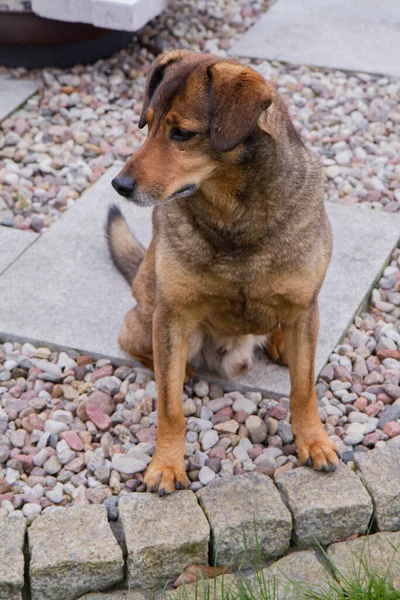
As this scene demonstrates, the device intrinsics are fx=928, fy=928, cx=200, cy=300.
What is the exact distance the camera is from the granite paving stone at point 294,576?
3100mm

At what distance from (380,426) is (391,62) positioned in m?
3.79

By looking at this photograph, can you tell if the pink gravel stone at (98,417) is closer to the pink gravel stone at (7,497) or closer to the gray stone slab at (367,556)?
the pink gravel stone at (7,497)

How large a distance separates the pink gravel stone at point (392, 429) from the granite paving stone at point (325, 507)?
0.45m

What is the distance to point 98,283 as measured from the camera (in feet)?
15.3

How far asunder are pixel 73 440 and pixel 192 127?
146cm

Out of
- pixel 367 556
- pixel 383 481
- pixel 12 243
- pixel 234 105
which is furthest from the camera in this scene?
pixel 12 243

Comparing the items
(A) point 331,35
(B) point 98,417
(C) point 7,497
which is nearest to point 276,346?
(B) point 98,417

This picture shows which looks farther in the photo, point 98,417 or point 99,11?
point 99,11

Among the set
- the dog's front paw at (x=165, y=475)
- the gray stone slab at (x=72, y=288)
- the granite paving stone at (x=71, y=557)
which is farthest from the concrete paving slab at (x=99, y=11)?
the granite paving stone at (x=71, y=557)

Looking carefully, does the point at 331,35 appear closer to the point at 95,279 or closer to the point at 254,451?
the point at 95,279

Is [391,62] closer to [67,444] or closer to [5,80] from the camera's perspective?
[5,80]

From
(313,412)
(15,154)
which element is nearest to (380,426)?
(313,412)

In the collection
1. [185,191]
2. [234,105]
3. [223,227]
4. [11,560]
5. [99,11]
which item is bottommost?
[11,560]

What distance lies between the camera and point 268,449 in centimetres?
378
